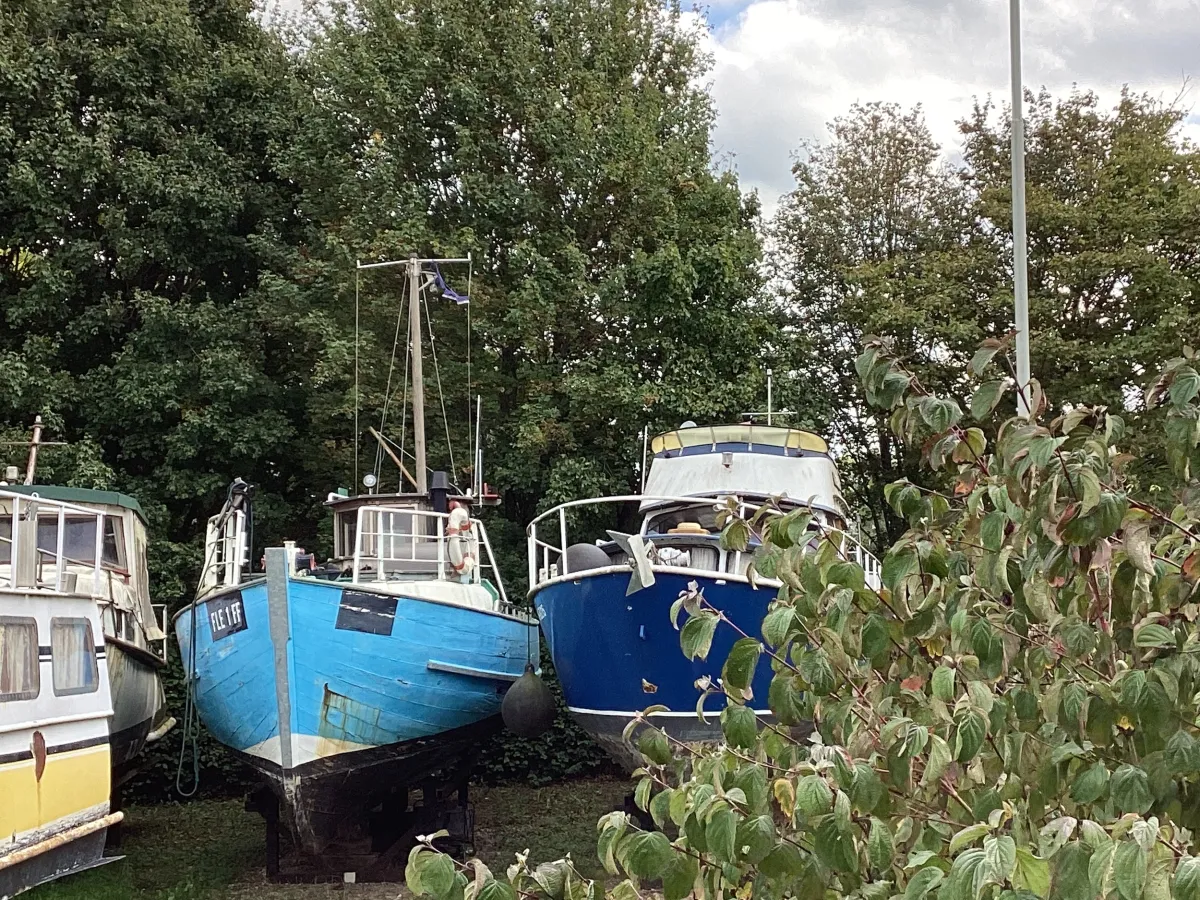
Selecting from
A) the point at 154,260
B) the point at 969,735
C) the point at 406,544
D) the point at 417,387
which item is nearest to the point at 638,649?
the point at 406,544

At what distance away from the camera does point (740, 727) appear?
3.00m

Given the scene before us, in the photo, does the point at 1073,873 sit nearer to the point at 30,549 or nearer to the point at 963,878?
the point at 963,878

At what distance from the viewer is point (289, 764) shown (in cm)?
988

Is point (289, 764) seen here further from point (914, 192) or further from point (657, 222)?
point (914, 192)

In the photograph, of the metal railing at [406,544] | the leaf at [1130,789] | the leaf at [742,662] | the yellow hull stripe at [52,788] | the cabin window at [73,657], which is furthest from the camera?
the metal railing at [406,544]

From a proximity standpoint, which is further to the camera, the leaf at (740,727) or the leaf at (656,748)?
the leaf at (656,748)

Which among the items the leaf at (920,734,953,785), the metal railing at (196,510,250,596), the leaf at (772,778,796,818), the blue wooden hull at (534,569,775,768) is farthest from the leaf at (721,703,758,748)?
the metal railing at (196,510,250,596)

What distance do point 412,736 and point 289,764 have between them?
123cm

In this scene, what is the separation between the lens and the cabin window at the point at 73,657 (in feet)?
27.8

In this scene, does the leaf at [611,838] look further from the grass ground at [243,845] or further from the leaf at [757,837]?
the grass ground at [243,845]

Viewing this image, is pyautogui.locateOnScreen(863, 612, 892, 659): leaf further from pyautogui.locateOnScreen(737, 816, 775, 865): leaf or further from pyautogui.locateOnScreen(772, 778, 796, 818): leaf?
pyautogui.locateOnScreen(737, 816, 775, 865): leaf

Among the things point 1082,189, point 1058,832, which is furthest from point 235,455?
point 1058,832

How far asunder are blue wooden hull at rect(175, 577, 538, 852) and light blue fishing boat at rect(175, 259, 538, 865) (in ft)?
0.04

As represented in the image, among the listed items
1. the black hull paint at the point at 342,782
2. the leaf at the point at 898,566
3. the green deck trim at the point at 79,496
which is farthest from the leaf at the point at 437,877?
the green deck trim at the point at 79,496
